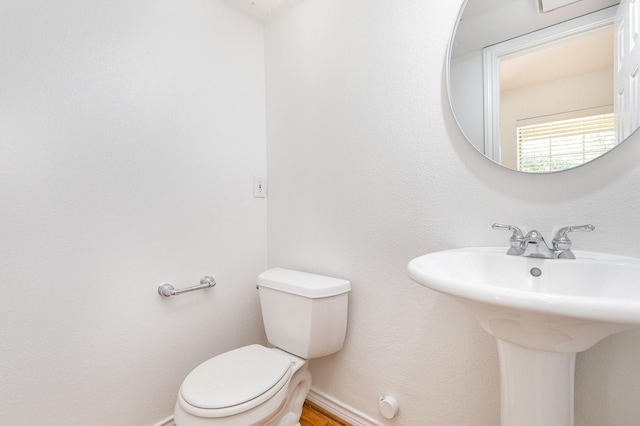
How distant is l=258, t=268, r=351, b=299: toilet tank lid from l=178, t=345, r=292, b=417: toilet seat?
272 millimetres

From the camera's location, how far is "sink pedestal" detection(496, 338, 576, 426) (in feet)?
2.23

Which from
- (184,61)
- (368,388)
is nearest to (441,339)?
(368,388)

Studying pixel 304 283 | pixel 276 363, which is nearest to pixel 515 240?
pixel 304 283

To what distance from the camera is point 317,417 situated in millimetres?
1403

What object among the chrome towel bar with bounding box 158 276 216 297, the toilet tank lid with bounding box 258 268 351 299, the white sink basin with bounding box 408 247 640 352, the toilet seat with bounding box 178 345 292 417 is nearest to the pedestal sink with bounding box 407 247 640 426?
the white sink basin with bounding box 408 247 640 352

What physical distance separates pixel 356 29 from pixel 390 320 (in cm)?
128

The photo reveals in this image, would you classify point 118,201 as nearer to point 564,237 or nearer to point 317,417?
point 317,417

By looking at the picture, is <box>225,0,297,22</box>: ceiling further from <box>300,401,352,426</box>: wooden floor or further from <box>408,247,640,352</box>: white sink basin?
<box>300,401,352,426</box>: wooden floor

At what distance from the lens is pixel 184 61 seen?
1.36 meters

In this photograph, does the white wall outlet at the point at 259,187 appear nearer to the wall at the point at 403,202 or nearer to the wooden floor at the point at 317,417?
the wall at the point at 403,202

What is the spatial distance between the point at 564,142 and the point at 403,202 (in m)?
0.53

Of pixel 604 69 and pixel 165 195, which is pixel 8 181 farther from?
pixel 604 69

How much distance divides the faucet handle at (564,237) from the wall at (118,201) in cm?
134

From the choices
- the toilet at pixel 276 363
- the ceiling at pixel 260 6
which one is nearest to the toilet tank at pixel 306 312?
the toilet at pixel 276 363
